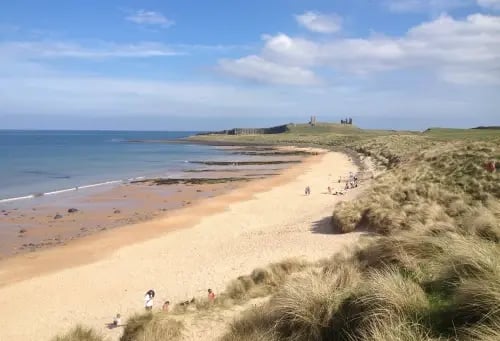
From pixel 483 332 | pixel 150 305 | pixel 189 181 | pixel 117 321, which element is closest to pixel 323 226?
pixel 150 305

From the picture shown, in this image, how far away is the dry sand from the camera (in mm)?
11461

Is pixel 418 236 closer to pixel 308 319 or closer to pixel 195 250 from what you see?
pixel 308 319

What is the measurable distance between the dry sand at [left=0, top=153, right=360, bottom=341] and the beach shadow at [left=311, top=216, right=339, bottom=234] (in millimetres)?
52

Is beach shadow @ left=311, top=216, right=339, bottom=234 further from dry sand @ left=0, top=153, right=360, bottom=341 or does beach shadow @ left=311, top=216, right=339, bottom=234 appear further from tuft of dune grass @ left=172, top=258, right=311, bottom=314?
tuft of dune grass @ left=172, top=258, right=311, bottom=314

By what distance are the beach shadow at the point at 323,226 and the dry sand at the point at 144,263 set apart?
52 mm

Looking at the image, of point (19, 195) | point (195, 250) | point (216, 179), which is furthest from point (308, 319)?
point (216, 179)

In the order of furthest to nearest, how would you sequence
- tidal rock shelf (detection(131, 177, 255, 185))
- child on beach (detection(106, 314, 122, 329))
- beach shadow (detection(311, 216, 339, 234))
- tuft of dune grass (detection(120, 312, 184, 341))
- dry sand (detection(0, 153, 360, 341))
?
1. tidal rock shelf (detection(131, 177, 255, 185))
2. beach shadow (detection(311, 216, 339, 234))
3. dry sand (detection(0, 153, 360, 341))
4. child on beach (detection(106, 314, 122, 329))
5. tuft of dune grass (detection(120, 312, 184, 341))

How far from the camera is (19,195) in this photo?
108 ft

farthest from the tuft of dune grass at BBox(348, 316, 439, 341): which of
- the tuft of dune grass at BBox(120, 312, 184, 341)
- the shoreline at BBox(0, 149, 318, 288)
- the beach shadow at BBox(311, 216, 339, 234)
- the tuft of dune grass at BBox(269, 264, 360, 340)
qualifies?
the shoreline at BBox(0, 149, 318, 288)

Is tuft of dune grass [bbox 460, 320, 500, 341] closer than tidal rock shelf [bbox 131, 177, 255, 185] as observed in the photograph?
Yes

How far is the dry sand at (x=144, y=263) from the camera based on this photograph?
1146 cm

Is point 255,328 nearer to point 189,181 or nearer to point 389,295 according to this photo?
point 389,295

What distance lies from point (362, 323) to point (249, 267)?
8549mm

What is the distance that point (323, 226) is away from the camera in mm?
17531
